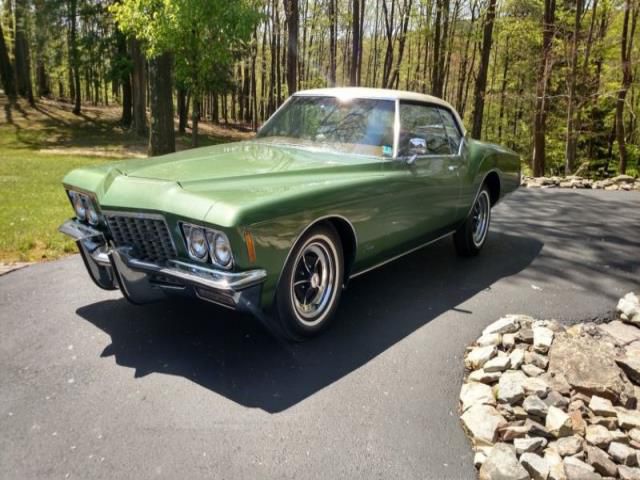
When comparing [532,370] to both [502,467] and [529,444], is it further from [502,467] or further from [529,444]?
[502,467]

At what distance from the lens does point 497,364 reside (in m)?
3.17

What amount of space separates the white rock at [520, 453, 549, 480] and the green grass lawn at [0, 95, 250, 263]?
4.91m

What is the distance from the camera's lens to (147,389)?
2943 millimetres

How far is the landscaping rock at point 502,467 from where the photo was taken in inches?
89.7

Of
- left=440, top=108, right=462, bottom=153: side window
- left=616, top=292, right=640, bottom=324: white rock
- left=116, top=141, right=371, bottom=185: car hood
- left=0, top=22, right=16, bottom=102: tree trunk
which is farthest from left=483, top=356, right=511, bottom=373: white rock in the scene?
left=0, top=22, right=16, bottom=102: tree trunk

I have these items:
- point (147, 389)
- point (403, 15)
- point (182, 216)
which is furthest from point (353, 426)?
point (403, 15)

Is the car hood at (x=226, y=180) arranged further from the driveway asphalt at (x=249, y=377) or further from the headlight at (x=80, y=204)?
the driveway asphalt at (x=249, y=377)

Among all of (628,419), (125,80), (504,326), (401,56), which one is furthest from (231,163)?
(401,56)

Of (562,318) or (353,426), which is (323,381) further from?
(562,318)

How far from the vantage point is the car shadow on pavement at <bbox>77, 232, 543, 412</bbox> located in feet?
10.0

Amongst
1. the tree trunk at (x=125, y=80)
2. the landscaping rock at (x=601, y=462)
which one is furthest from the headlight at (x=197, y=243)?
the tree trunk at (x=125, y=80)

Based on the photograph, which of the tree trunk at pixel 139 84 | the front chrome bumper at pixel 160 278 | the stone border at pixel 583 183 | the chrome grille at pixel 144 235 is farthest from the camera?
the tree trunk at pixel 139 84

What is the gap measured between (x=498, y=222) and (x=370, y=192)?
4.18 m

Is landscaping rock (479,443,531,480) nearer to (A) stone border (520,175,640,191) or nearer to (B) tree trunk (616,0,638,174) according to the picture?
(A) stone border (520,175,640,191)
